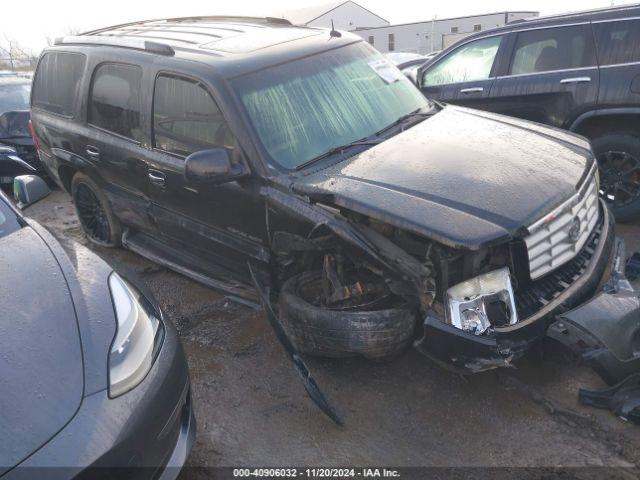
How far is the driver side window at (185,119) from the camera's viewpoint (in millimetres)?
3270

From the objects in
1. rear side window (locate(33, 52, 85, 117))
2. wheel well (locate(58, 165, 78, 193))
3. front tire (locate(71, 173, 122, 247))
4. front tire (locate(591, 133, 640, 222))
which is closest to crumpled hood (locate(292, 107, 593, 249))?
front tire (locate(591, 133, 640, 222))

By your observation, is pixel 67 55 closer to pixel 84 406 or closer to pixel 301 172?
pixel 301 172

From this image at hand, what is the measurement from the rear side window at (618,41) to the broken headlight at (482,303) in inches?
124

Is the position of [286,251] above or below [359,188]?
below

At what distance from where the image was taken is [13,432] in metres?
1.67

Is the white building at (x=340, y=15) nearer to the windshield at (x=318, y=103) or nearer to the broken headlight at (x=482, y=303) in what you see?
the windshield at (x=318, y=103)

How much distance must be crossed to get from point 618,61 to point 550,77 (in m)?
0.56

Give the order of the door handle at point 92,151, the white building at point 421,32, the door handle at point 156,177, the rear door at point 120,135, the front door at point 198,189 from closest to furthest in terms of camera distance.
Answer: the front door at point 198,189
the door handle at point 156,177
the rear door at point 120,135
the door handle at point 92,151
the white building at point 421,32

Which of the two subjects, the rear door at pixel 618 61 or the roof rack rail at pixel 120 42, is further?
the rear door at pixel 618 61

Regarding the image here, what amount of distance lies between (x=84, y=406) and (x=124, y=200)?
8.90 ft

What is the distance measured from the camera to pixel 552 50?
193 inches

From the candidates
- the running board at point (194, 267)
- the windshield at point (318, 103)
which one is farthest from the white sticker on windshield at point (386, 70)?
the running board at point (194, 267)

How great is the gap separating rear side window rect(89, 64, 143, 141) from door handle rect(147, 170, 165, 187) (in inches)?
11.3

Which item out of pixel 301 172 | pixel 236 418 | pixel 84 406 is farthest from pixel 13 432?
pixel 301 172
